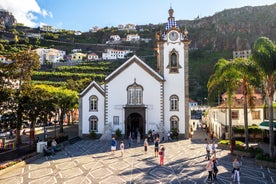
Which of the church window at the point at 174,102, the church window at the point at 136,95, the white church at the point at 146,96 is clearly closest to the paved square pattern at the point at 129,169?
the white church at the point at 146,96

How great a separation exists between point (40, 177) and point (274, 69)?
18.2m

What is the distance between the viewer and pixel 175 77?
1439 inches

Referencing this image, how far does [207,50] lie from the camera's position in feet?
545

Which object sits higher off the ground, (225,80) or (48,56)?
(48,56)

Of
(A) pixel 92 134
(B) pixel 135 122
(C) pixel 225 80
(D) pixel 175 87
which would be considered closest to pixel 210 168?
(C) pixel 225 80

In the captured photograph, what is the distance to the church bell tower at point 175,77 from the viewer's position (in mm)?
35750

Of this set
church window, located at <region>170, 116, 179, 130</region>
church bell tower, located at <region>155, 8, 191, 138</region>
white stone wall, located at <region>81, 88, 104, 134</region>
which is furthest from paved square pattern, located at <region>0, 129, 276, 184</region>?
white stone wall, located at <region>81, 88, 104, 134</region>

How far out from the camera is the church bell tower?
35750mm

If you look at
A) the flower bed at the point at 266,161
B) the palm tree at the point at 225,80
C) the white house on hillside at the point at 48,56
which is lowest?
the flower bed at the point at 266,161

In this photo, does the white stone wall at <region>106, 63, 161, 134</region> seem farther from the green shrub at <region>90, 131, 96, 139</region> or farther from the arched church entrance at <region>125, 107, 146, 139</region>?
the green shrub at <region>90, 131, 96, 139</region>

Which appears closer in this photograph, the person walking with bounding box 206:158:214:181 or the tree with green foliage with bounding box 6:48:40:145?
the person walking with bounding box 206:158:214:181

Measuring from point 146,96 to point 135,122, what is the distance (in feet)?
12.8

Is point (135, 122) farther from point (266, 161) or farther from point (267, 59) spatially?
point (267, 59)

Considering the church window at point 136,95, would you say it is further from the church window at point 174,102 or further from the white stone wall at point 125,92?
the church window at point 174,102
